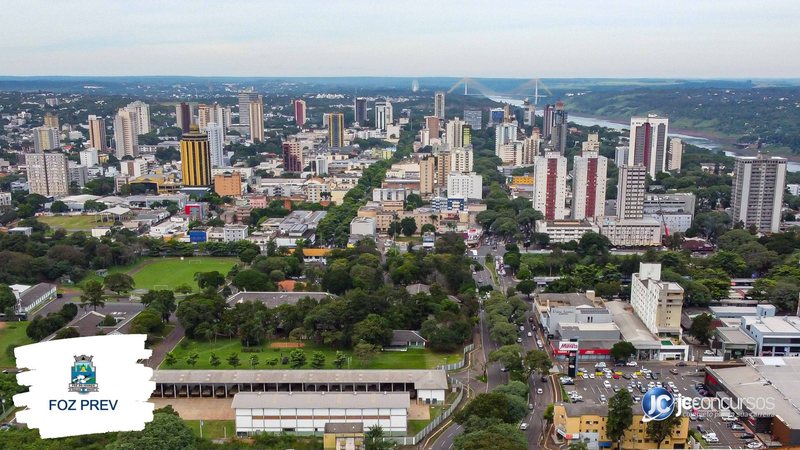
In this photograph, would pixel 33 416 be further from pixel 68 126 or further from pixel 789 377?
pixel 68 126

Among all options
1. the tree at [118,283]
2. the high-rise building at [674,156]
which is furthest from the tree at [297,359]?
the high-rise building at [674,156]

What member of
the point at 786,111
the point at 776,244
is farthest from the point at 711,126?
the point at 776,244

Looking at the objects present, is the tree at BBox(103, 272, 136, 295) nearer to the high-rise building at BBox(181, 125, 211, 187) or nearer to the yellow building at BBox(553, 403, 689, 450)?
the yellow building at BBox(553, 403, 689, 450)

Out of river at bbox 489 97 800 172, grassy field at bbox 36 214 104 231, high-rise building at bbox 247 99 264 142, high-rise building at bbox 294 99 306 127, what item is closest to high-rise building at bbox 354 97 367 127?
high-rise building at bbox 294 99 306 127

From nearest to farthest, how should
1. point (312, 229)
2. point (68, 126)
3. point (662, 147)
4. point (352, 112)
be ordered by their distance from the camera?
point (312, 229)
point (662, 147)
point (68, 126)
point (352, 112)

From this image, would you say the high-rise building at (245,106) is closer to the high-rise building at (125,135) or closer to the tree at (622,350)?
the high-rise building at (125,135)

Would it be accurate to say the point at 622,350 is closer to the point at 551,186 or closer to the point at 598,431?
the point at 598,431

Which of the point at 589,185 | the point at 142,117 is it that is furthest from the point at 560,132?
the point at 142,117

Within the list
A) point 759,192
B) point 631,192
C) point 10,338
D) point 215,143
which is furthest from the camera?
point 215,143
